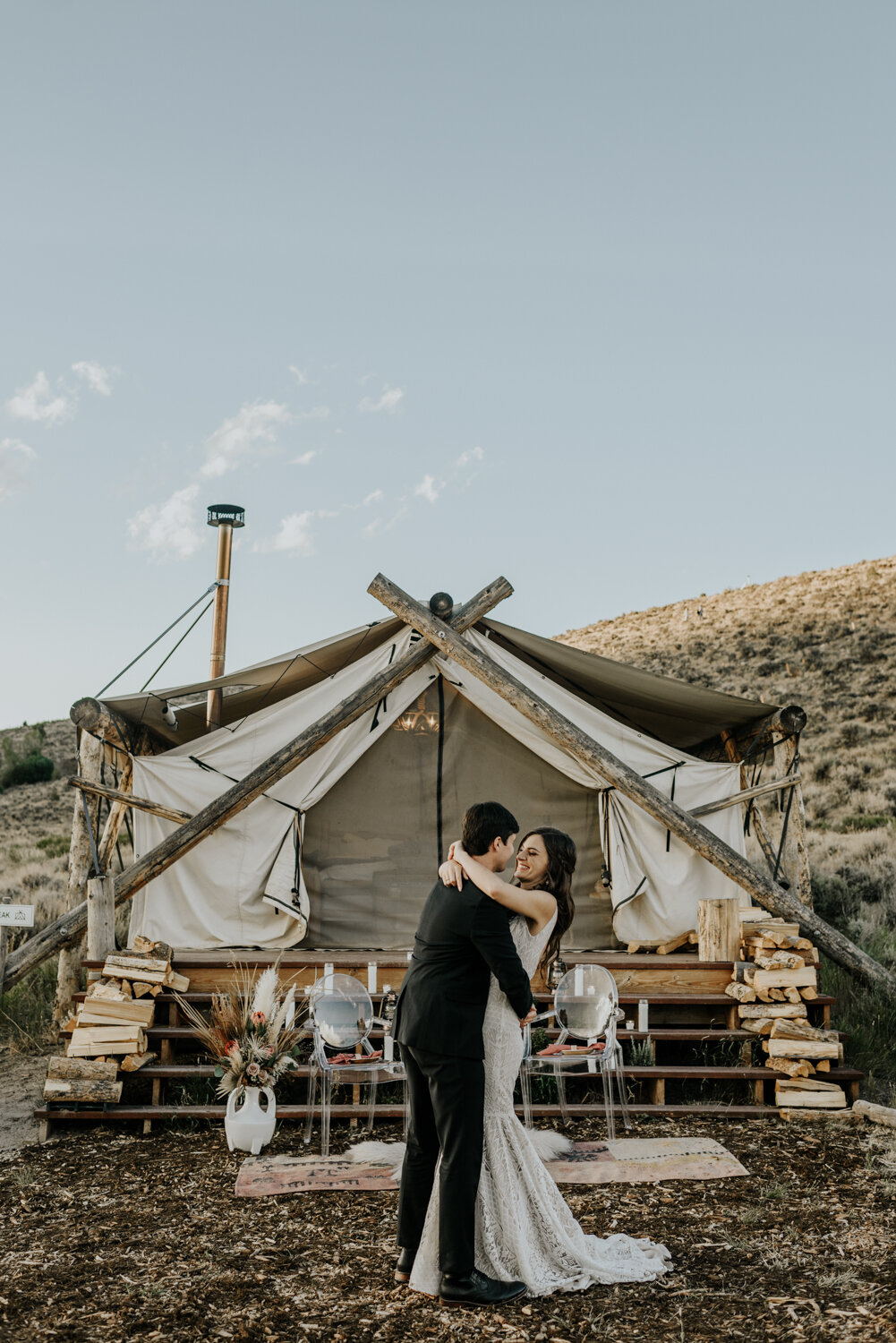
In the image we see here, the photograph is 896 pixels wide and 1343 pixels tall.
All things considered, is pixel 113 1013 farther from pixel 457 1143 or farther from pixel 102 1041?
pixel 457 1143

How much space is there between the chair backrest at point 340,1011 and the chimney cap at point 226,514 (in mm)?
4040

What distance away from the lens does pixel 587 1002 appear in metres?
4.82

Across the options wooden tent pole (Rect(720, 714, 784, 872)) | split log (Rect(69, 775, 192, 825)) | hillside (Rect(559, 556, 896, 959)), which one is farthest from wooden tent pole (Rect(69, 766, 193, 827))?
hillside (Rect(559, 556, 896, 959))

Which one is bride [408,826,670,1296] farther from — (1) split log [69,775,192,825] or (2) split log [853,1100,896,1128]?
(1) split log [69,775,192,825]

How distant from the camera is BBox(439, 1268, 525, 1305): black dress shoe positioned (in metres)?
2.77

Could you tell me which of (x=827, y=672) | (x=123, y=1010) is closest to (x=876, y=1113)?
(x=123, y=1010)

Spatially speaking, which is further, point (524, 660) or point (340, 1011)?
point (524, 660)

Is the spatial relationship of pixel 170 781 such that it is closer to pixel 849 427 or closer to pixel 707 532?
pixel 849 427

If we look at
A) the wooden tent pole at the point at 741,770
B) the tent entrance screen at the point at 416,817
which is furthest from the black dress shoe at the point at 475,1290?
the wooden tent pole at the point at 741,770

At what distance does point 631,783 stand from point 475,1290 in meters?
3.84

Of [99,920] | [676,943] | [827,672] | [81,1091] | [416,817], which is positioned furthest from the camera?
[827,672]

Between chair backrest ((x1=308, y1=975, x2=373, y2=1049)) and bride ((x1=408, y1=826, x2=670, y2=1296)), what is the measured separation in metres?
1.76

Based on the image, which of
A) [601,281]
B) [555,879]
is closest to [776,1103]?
[555,879]

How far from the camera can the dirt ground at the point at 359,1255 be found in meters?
2.83
